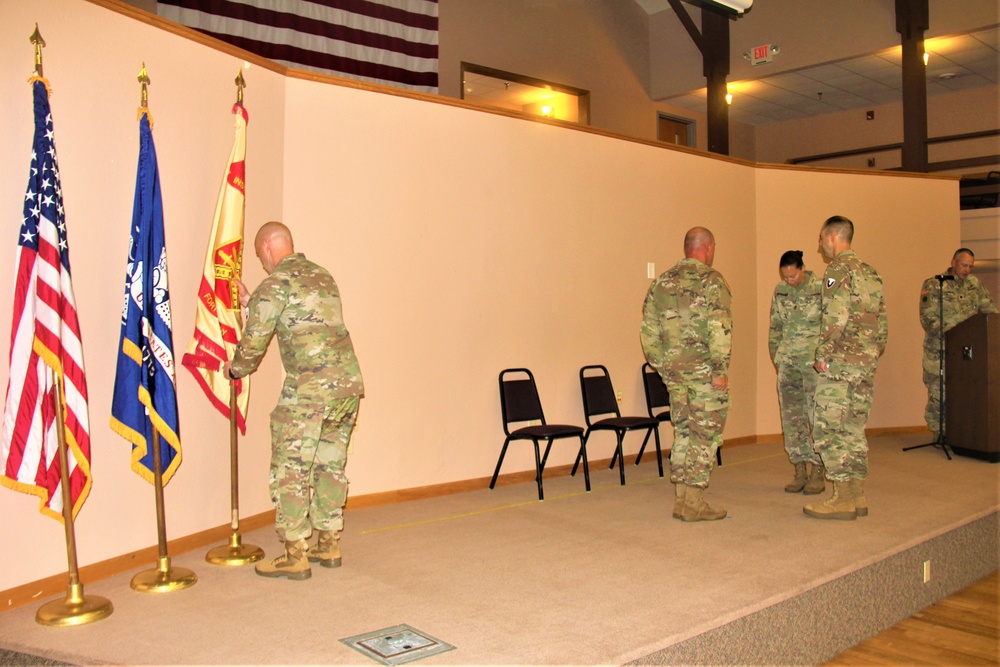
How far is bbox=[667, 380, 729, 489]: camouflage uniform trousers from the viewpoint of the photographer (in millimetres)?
4656

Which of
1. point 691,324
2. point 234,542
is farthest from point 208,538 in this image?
point 691,324

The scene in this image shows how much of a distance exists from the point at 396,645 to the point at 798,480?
3.57 metres

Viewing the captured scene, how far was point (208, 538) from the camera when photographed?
4.29 metres

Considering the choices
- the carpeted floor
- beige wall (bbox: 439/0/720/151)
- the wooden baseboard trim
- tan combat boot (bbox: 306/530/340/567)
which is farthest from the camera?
beige wall (bbox: 439/0/720/151)

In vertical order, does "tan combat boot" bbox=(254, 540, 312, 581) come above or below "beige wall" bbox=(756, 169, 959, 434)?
below

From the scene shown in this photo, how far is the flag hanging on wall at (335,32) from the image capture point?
21.7 feet

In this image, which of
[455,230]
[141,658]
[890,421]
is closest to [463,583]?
[141,658]

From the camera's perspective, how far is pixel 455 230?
566 cm

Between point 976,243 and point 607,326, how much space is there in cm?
587

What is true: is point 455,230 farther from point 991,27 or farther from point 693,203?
point 991,27

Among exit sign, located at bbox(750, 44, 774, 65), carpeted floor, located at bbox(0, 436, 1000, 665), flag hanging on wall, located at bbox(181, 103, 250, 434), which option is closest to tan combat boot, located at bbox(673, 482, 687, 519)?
carpeted floor, located at bbox(0, 436, 1000, 665)

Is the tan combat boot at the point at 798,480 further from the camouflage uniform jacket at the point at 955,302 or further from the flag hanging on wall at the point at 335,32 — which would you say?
the flag hanging on wall at the point at 335,32

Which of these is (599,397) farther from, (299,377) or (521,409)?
(299,377)

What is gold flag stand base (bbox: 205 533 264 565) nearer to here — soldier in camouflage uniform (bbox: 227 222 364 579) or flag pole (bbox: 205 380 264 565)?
Result: flag pole (bbox: 205 380 264 565)
